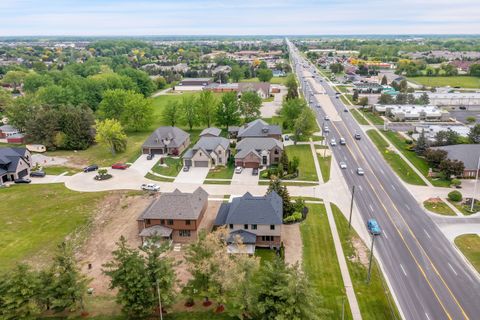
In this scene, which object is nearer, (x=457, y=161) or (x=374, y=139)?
(x=457, y=161)

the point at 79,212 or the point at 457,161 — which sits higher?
the point at 457,161

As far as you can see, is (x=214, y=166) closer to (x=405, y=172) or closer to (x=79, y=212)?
(x=79, y=212)

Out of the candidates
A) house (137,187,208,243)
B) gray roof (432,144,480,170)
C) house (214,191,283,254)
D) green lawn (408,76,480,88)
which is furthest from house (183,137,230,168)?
green lawn (408,76,480,88)

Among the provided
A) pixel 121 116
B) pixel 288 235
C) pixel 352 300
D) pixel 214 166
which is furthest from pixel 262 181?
pixel 121 116

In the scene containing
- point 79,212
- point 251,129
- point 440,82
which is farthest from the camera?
point 440,82

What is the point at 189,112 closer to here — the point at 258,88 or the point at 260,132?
the point at 260,132

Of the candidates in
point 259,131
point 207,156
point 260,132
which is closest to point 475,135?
point 260,132
